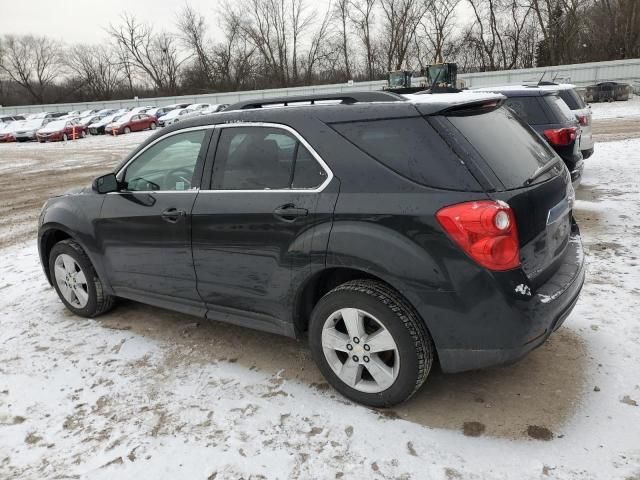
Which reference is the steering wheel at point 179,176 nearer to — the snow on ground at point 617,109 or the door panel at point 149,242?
the door panel at point 149,242

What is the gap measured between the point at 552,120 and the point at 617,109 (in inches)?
903

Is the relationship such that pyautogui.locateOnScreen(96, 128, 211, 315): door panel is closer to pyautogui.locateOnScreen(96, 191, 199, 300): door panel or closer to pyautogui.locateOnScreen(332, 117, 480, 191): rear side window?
pyautogui.locateOnScreen(96, 191, 199, 300): door panel

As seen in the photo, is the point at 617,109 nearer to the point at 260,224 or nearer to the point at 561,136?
the point at 561,136

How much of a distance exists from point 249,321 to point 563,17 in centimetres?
5772

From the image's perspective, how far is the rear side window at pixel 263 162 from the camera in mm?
3131

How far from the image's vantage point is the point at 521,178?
2.85 m

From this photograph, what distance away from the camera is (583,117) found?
8.95 m

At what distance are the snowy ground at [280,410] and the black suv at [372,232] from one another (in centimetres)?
33

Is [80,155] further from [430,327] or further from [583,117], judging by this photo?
[430,327]

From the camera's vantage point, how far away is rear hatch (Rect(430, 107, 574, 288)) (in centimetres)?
268

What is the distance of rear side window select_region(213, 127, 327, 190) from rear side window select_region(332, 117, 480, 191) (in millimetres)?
303

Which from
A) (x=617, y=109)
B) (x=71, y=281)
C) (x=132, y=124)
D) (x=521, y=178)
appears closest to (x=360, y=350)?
(x=521, y=178)

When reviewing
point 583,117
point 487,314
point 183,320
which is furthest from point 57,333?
point 583,117

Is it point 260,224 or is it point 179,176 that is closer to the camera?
point 260,224
